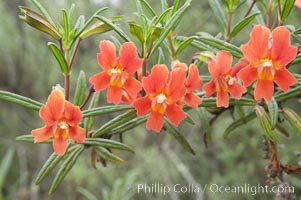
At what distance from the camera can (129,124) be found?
3.69 ft

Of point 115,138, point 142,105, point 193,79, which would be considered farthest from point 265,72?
point 115,138

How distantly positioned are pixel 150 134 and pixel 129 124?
7.50ft

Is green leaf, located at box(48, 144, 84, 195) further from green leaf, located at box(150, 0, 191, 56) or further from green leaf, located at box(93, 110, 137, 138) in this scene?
green leaf, located at box(150, 0, 191, 56)

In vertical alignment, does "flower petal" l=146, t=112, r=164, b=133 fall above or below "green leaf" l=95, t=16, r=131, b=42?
below

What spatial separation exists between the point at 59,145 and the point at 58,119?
5 centimetres

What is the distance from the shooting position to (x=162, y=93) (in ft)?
2.83

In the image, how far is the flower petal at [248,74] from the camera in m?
0.86

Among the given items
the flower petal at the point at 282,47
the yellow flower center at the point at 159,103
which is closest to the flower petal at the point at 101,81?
the yellow flower center at the point at 159,103

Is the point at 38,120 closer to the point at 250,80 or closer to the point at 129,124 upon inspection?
the point at 129,124

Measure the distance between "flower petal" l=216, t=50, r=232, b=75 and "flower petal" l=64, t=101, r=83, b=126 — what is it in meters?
0.31

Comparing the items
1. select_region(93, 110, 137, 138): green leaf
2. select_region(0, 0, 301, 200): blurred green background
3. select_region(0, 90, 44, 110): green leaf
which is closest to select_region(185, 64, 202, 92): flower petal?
select_region(93, 110, 137, 138): green leaf

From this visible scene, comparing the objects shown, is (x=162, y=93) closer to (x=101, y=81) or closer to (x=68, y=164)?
(x=101, y=81)

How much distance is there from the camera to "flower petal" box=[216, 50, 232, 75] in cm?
93

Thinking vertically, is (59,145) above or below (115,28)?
below
